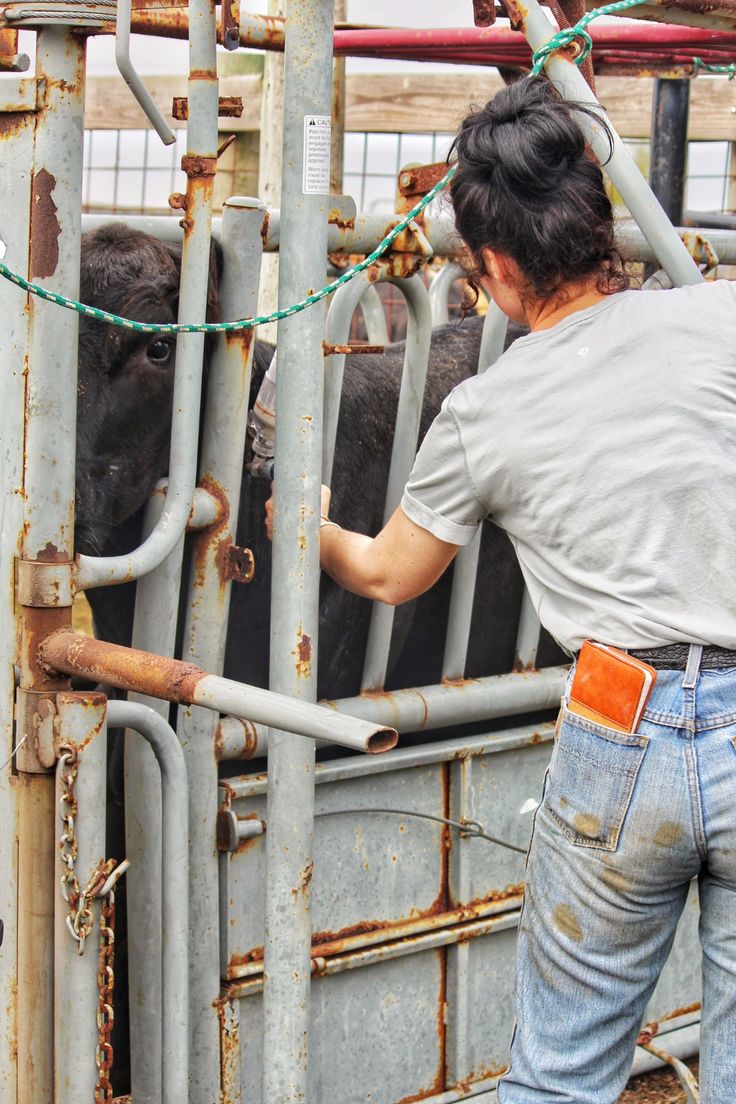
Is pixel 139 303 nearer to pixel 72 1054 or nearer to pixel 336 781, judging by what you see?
pixel 336 781

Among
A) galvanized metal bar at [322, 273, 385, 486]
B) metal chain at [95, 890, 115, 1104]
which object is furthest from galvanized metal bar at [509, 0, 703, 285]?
metal chain at [95, 890, 115, 1104]

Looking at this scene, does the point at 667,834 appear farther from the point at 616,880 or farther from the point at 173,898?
the point at 173,898

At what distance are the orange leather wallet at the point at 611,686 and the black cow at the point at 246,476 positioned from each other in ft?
3.46

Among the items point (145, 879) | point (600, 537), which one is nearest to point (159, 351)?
point (145, 879)

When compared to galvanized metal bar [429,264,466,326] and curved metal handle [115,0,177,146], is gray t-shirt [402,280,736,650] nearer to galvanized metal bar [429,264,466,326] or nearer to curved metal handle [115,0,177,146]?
curved metal handle [115,0,177,146]

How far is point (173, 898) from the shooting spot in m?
2.48

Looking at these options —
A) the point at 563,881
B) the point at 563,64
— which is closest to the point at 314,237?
the point at 563,64

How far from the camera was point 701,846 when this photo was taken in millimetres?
2092

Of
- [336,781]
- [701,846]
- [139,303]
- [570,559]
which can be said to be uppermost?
[139,303]

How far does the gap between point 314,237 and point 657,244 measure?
2.09ft

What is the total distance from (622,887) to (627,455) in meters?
0.66

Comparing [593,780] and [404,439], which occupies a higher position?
[404,439]

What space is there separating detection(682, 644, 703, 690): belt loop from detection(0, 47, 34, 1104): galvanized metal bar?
1065 millimetres

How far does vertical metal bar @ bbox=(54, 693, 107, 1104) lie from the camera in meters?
2.25
